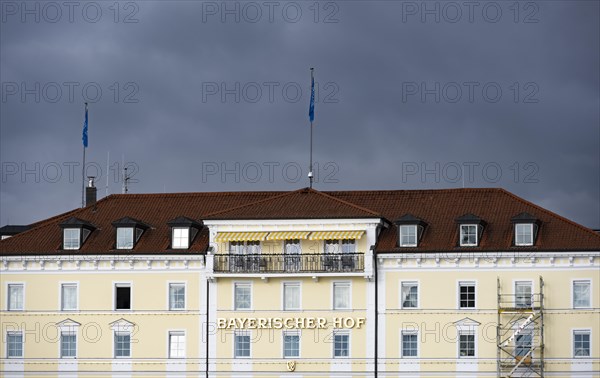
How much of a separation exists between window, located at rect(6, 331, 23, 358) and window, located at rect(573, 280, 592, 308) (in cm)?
3285

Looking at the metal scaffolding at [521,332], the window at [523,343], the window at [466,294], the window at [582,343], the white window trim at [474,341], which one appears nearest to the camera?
the metal scaffolding at [521,332]

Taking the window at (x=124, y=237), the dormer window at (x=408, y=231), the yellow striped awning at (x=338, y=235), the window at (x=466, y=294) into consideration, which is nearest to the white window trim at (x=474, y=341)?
the window at (x=466, y=294)

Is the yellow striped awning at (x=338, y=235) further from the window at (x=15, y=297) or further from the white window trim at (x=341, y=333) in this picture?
the window at (x=15, y=297)

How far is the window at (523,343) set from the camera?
91.9m

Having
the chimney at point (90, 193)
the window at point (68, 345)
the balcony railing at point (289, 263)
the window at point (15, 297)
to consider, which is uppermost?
the chimney at point (90, 193)

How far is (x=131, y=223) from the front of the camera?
97.4 meters

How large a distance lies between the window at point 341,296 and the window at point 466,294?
6570 millimetres

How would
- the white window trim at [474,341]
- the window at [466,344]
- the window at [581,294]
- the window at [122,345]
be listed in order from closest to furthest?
the window at [581,294]
the white window trim at [474,341]
the window at [466,344]
the window at [122,345]

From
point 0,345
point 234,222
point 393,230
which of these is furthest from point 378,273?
point 0,345

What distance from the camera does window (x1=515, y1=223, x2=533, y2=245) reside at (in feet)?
305

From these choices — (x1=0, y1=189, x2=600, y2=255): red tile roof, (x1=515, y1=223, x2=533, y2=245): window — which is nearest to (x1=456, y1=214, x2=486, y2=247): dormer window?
(x1=0, y1=189, x2=600, y2=255): red tile roof

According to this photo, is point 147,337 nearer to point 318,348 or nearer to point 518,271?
point 318,348

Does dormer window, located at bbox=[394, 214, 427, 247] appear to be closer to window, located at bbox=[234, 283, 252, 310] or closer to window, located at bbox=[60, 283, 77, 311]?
window, located at bbox=[234, 283, 252, 310]

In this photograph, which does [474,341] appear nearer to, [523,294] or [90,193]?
[523,294]
